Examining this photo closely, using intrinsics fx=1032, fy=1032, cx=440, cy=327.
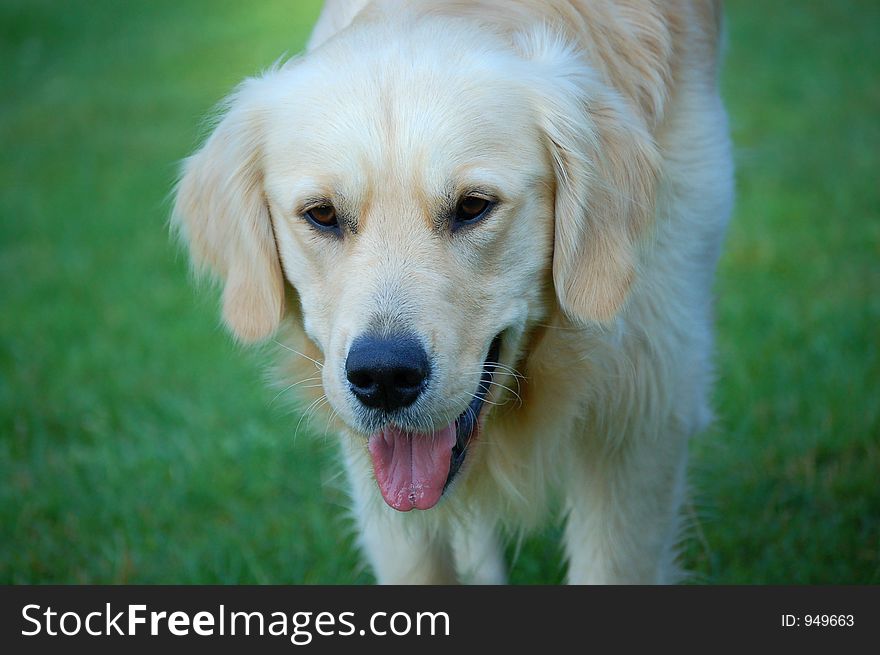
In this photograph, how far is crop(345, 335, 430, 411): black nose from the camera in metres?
2.43

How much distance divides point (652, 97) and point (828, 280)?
3.29 m

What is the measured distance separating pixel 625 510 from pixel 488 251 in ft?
3.52

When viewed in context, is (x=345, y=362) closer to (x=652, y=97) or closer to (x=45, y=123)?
(x=652, y=97)

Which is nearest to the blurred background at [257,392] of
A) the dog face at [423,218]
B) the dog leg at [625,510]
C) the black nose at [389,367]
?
the dog leg at [625,510]

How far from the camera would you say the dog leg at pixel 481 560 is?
371 centimetres

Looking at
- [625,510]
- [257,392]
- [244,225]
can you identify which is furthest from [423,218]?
[257,392]

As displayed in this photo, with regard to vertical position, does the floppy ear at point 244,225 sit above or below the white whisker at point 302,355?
above

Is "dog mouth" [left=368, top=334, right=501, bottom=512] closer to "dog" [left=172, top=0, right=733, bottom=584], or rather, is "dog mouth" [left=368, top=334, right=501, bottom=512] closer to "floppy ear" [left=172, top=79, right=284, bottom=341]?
"dog" [left=172, top=0, right=733, bottom=584]

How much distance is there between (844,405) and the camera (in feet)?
14.9

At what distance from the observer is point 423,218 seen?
2.56 m

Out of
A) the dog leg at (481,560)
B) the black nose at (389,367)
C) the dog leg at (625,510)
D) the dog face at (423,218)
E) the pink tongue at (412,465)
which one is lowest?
the dog leg at (481,560)

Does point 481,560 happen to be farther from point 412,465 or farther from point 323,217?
point 323,217

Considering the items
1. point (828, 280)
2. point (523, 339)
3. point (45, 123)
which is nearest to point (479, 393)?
point (523, 339)

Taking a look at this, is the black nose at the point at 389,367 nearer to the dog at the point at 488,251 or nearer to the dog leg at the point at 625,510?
the dog at the point at 488,251
